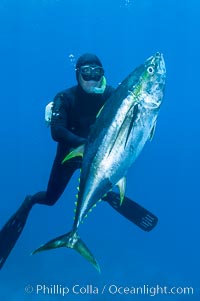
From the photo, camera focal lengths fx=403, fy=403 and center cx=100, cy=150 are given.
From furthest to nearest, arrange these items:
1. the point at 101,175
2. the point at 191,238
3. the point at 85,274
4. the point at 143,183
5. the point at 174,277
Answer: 1. the point at 143,183
2. the point at 191,238
3. the point at 174,277
4. the point at 85,274
5. the point at 101,175

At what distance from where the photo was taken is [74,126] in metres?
4.20

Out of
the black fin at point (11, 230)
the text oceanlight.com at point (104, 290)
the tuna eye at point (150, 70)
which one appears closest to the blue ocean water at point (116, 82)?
the text oceanlight.com at point (104, 290)

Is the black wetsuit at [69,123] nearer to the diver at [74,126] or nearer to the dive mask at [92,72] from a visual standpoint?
the diver at [74,126]

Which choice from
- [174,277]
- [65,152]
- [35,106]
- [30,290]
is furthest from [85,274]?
[35,106]

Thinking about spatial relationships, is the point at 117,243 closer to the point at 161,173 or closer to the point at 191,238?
the point at 191,238

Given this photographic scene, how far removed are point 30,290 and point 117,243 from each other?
8036 millimetres

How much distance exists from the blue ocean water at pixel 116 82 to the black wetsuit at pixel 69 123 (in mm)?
11950

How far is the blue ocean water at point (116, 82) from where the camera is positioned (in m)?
20.8

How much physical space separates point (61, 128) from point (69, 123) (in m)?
1.05

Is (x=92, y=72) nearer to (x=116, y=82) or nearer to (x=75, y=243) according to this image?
(x=75, y=243)

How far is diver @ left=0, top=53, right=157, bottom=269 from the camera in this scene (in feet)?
11.0

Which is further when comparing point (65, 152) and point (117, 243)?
point (117, 243)

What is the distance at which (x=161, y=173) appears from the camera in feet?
89.5

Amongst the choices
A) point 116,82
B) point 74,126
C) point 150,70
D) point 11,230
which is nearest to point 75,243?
point 74,126
